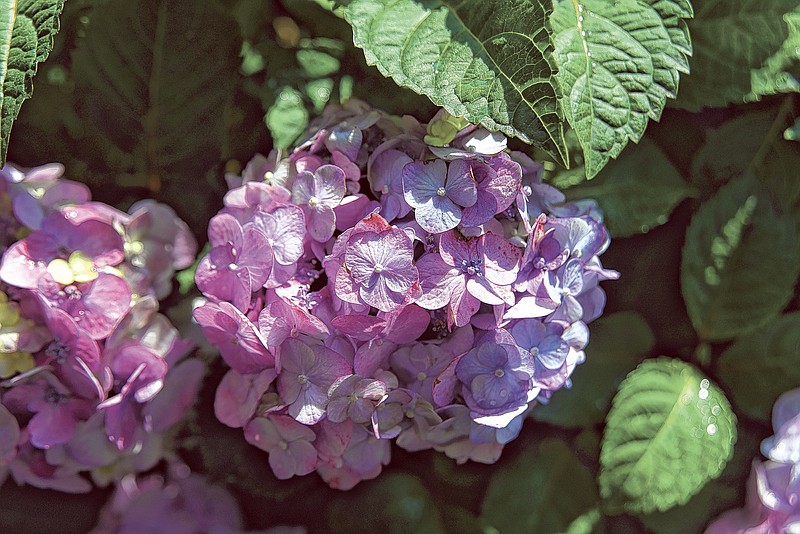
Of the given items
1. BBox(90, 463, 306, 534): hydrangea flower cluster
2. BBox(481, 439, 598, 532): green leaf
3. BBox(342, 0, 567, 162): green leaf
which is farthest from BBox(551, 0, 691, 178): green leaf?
BBox(90, 463, 306, 534): hydrangea flower cluster

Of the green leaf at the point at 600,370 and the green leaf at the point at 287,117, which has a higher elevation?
the green leaf at the point at 287,117

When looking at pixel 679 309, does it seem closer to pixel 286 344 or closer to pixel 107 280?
pixel 286 344

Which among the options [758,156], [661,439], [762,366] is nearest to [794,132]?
[758,156]

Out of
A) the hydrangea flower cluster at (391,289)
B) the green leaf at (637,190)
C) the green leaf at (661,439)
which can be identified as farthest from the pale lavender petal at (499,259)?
the green leaf at (661,439)

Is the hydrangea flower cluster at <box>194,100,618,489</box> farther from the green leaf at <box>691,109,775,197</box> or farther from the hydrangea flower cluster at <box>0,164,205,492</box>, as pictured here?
the green leaf at <box>691,109,775,197</box>

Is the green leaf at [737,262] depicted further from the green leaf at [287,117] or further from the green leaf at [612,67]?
the green leaf at [287,117]

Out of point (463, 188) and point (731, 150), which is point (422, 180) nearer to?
point (463, 188)

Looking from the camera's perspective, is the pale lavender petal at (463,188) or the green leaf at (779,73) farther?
the green leaf at (779,73)
